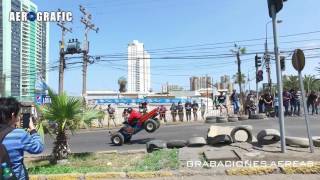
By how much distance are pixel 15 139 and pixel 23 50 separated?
137 ft

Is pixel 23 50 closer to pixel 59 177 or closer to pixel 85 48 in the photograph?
pixel 85 48

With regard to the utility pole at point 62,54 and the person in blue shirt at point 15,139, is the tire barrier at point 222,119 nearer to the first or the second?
the utility pole at point 62,54

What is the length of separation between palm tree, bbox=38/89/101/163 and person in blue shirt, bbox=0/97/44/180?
6.14 metres

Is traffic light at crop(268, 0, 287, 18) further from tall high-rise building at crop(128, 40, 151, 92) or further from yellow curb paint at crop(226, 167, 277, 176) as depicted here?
tall high-rise building at crop(128, 40, 151, 92)

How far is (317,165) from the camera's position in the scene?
7680 millimetres

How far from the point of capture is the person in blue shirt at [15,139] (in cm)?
427

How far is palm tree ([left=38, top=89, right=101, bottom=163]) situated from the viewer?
10.7m

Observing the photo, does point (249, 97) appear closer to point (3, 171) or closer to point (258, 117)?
point (258, 117)

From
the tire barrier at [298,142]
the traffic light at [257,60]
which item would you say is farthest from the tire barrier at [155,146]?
the traffic light at [257,60]

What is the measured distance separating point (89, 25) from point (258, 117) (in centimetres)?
2217

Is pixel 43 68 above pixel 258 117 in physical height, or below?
above

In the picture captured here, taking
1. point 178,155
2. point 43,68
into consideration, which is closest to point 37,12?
point 43,68

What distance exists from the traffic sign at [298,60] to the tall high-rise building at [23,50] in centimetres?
3307

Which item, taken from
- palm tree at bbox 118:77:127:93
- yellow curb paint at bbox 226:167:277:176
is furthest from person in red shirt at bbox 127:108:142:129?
palm tree at bbox 118:77:127:93
